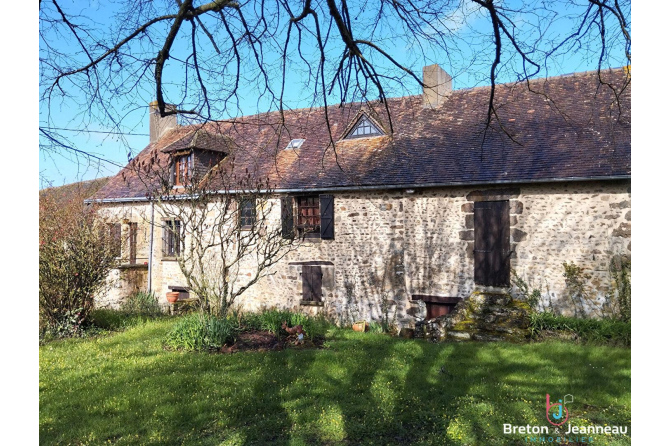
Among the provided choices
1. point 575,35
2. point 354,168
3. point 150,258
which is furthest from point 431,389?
point 150,258

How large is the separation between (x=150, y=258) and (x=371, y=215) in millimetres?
8162

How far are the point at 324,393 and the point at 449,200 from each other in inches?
261

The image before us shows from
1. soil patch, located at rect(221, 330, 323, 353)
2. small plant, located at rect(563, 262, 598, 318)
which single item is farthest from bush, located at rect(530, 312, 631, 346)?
soil patch, located at rect(221, 330, 323, 353)

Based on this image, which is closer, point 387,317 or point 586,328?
point 586,328

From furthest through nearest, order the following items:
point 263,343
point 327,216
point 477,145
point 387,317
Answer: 1. point 327,216
2. point 387,317
3. point 477,145
4. point 263,343

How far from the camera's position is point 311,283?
39.8 feet

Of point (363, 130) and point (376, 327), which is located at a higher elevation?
point (363, 130)

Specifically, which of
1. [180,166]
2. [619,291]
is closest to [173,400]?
[619,291]

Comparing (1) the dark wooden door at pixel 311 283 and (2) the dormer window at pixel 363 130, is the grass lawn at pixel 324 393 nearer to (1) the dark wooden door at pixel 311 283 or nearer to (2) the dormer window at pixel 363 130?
(1) the dark wooden door at pixel 311 283

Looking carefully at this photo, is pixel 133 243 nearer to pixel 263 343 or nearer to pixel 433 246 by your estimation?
pixel 263 343

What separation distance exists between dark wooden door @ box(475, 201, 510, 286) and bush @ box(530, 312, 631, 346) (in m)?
1.33

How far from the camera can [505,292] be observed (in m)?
9.91

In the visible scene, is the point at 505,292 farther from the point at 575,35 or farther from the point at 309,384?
the point at 575,35
